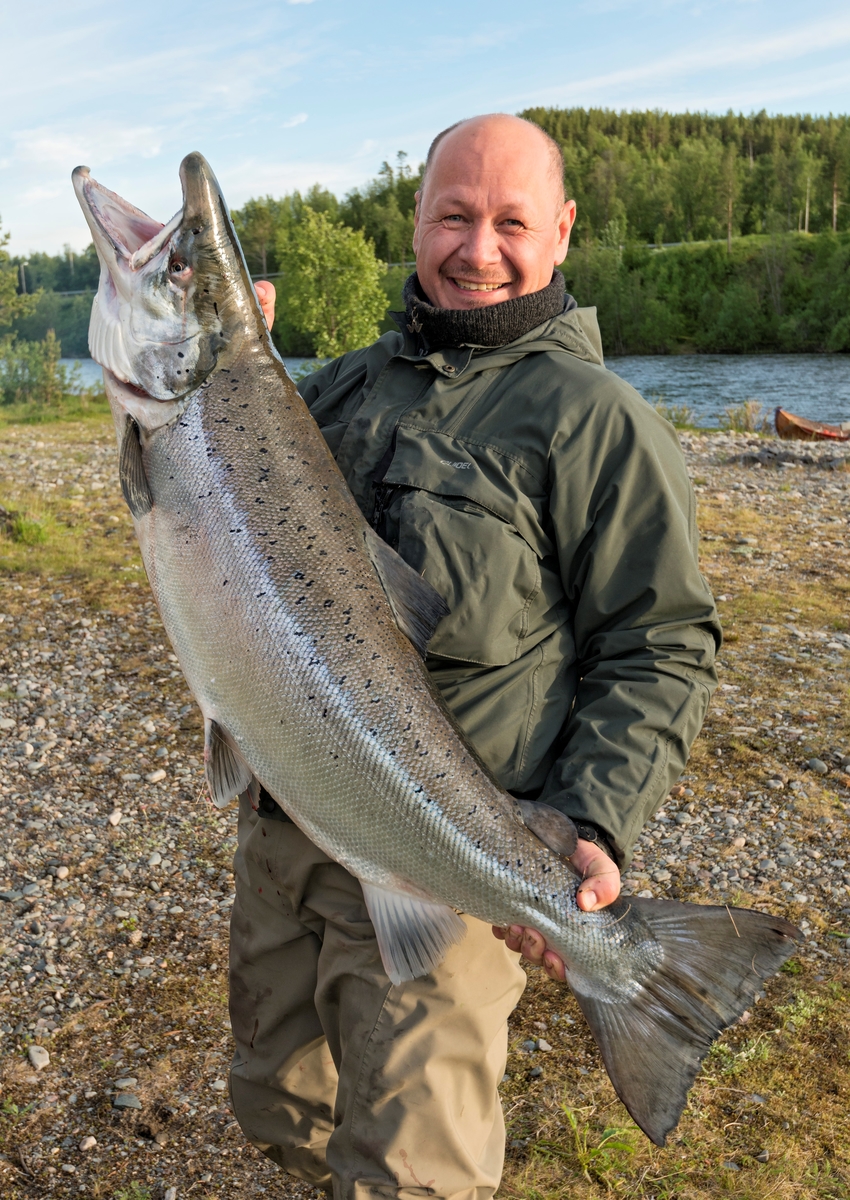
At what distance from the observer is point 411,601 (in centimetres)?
219

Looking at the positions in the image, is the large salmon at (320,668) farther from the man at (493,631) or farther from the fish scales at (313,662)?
the man at (493,631)

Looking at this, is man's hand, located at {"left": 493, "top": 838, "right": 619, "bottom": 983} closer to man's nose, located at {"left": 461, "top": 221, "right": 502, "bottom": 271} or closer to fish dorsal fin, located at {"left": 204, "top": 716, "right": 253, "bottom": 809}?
fish dorsal fin, located at {"left": 204, "top": 716, "right": 253, "bottom": 809}

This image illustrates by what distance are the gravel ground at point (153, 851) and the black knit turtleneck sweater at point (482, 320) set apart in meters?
2.70

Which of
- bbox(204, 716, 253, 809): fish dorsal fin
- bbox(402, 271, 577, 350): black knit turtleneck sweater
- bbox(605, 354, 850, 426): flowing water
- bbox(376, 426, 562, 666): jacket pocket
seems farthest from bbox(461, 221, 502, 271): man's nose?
bbox(605, 354, 850, 426): flowing water

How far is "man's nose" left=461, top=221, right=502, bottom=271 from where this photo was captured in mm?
2490

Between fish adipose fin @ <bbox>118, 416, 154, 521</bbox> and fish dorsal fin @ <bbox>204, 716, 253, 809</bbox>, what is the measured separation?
54cm

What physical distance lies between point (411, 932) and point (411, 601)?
739mm

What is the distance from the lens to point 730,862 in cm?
475

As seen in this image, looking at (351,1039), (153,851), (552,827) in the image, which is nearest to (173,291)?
(552,827)

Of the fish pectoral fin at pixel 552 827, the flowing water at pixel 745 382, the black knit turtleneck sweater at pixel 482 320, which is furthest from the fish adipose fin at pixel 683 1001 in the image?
the flowing water at pixel 745 382

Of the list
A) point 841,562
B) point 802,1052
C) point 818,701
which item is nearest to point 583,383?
point 802,1052

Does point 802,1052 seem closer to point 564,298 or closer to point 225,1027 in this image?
point 225,1027

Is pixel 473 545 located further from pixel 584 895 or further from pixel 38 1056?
pixel 38 1056

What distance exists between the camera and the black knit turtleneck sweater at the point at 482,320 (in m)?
2.40
